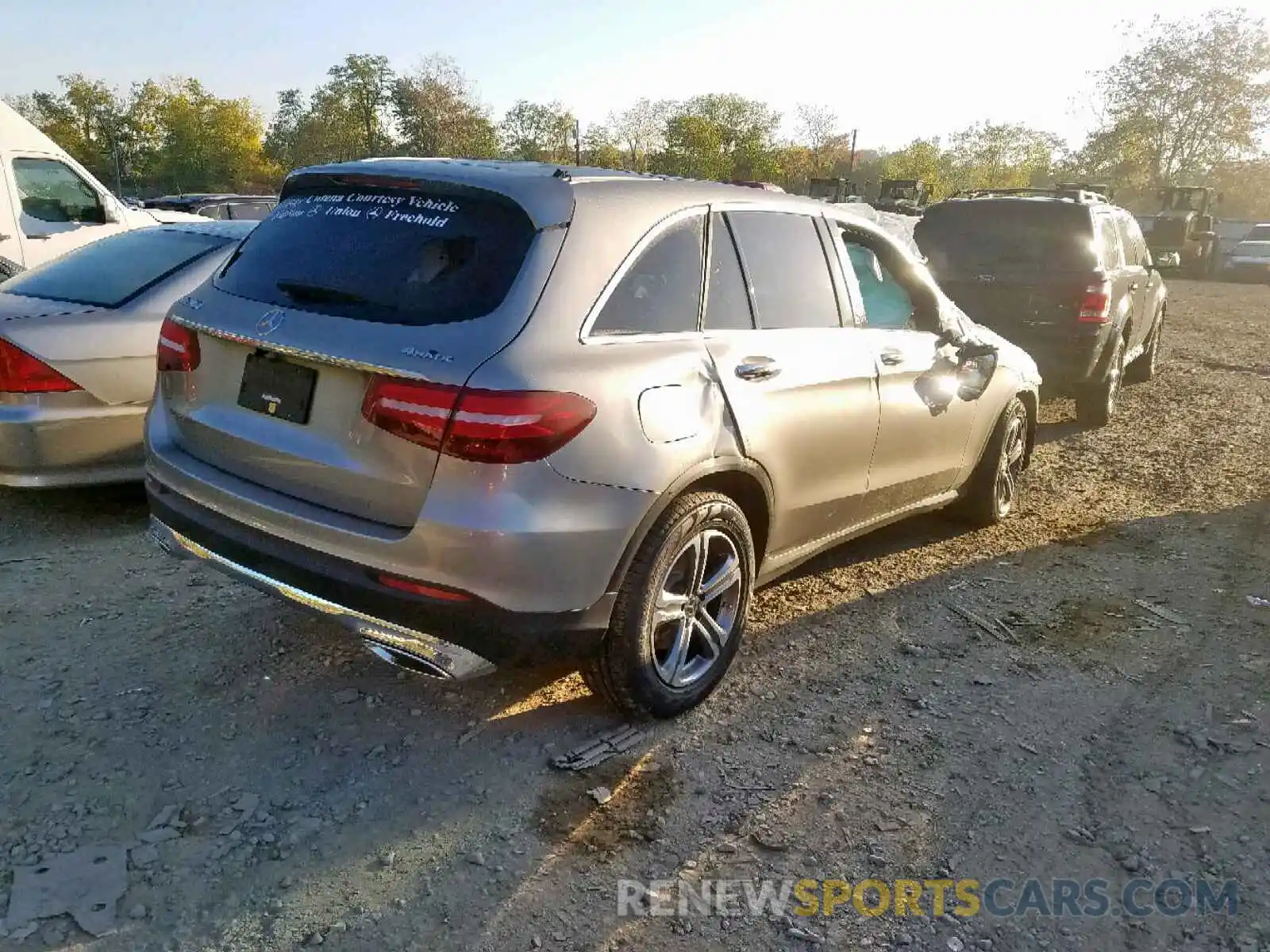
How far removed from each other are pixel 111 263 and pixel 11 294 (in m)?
0.51

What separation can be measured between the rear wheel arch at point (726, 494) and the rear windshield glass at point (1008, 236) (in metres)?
5.47

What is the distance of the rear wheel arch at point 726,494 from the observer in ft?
9.62

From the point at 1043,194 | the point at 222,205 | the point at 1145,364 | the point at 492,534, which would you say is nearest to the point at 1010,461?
the point at 492,534

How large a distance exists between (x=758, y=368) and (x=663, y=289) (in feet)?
1.50

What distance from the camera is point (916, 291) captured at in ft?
14.8

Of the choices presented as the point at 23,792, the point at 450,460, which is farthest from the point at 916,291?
the point at 23,792

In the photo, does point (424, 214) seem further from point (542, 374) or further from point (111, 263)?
point (111, 263)

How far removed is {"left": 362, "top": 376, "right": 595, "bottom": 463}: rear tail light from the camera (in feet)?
8.48

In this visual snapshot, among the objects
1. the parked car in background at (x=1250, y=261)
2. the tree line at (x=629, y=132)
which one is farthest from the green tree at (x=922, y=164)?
the parked car in background at (x=1250, y=261)

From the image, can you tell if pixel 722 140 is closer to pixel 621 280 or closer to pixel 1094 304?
pixel 1094 304

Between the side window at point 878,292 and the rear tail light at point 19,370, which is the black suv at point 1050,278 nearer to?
the side window at point 878,292

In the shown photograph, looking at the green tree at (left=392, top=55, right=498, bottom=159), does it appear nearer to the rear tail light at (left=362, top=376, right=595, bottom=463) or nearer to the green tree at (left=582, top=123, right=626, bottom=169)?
the green tree at (left=582, top=123, right=626, bottom=169)

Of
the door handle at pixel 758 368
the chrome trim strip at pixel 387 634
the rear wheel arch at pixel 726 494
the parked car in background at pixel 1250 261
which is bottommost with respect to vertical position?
the parked car in background at pixel 1250 261

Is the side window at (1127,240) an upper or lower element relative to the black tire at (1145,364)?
upper
